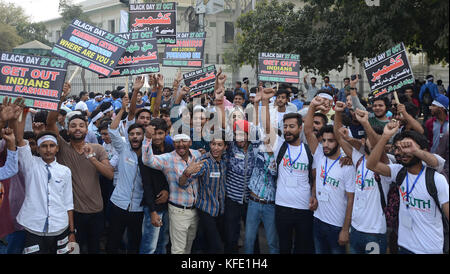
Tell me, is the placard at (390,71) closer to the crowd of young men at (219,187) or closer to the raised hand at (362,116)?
the crowd of young men at (219,187)

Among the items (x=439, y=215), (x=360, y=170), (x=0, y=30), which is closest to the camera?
(x=439, y=215)

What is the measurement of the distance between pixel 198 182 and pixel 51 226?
172 cm

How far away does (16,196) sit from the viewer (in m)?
5.04

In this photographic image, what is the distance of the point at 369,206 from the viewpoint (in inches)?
189

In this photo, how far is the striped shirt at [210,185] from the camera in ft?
18.2

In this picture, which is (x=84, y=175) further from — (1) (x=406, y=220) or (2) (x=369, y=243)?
(1) (x=406, y=220)

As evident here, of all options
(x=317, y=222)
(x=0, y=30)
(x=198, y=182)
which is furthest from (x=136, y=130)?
(x=0, y=30)

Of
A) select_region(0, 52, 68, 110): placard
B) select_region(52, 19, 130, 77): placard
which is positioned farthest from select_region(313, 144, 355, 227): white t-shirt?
select_region(52, 19, 130, 77): placard

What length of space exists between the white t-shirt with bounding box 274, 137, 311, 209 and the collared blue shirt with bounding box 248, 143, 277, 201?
117 mm

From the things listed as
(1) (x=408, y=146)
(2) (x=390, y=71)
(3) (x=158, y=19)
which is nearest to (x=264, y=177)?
(1) (x=408, y=146)

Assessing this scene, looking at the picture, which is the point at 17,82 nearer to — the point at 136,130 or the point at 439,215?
the point at 136,130

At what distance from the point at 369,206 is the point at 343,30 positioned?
1165 cm

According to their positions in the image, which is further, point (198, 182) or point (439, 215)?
point (198, 182)

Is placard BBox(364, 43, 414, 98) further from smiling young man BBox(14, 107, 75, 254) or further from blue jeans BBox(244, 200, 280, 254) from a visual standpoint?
smiling young man BBox(14, 107, 75, 254)
